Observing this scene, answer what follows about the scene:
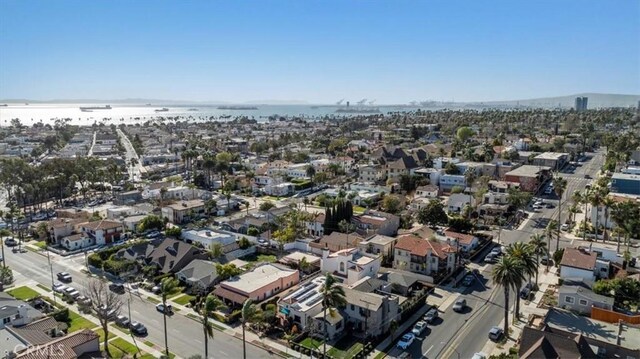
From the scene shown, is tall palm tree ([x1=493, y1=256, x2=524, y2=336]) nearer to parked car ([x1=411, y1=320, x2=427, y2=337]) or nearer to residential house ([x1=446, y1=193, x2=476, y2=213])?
parked car ([x1=411, y1=320, x2=427, y2=337])

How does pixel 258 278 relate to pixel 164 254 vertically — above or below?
below

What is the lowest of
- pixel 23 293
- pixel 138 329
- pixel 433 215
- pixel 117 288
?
pixel 23 293

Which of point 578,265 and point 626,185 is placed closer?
point 578,265

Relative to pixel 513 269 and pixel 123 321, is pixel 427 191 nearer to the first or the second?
pixel 513 269

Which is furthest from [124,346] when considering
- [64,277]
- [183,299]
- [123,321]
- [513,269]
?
[513,269]

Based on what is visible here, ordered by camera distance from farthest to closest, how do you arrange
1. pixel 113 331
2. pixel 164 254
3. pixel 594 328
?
1. pixel 164 254
2. pixel 113 331
3. pixel 594 328

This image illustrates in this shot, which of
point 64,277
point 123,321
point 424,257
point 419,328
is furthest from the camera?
point 424,257

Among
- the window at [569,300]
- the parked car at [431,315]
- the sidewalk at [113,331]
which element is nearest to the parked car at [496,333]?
the parked car at [431,315]
